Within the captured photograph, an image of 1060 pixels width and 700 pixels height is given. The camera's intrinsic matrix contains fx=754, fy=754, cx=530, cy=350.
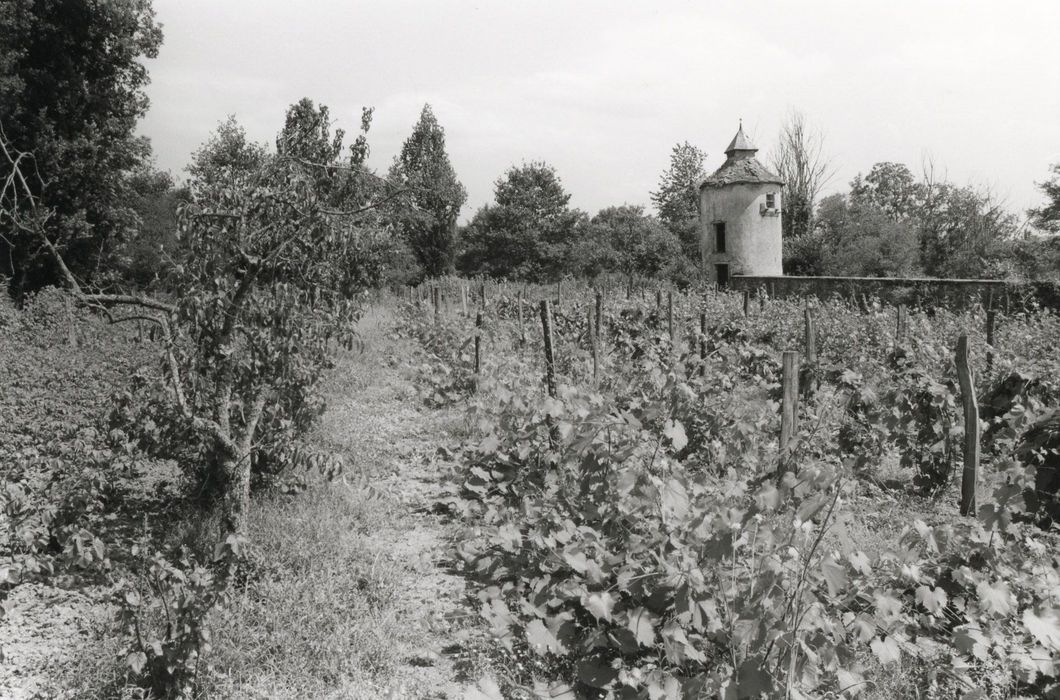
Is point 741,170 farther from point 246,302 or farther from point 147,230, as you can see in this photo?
point 246,302

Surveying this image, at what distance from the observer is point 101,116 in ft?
79.2

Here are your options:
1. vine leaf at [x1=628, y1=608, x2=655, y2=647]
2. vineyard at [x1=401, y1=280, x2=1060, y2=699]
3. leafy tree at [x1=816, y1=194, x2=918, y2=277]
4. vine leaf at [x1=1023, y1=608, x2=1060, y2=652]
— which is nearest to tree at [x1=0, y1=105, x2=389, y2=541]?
vineyard at [x1=401, y1=280, x2=1060, y2=699]

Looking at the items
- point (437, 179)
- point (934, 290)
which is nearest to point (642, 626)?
point (934, 290)

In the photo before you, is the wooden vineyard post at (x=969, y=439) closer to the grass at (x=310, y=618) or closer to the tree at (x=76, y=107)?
the grass at (x=310, y=618)

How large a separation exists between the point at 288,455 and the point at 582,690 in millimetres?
2252

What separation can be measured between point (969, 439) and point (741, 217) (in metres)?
29.8

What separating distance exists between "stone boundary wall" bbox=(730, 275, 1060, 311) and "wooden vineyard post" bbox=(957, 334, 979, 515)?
13451mm

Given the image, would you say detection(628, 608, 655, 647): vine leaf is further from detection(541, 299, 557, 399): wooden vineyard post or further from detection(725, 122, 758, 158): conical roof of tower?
detection(725, 122, 758, 158): conical roof of tower

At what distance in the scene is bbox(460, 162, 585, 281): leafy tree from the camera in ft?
183

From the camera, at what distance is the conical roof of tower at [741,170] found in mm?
33844

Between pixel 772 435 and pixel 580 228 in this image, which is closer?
pixel 772 435

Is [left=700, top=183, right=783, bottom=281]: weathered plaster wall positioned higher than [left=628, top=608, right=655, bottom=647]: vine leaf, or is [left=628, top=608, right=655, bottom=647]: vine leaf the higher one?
[left=700, top=183, right=783, bottom=281]: weathered plaster wall

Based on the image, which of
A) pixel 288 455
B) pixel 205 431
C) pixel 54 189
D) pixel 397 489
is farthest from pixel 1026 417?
pixel 54 189

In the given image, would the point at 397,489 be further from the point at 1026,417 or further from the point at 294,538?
the point at 1026,417
